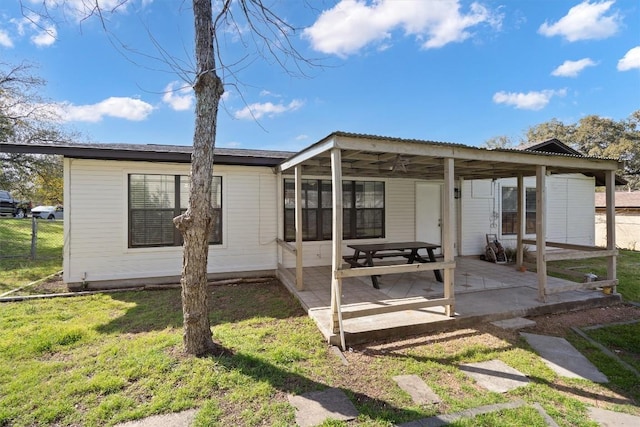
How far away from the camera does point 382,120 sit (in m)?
14.4

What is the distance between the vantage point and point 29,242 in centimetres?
1152

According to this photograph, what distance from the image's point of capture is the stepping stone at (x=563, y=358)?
2976mm

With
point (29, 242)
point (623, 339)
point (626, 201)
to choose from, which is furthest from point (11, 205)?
point (626, 201)

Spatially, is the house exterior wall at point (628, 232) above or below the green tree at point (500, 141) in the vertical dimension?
below

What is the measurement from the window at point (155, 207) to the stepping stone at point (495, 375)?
506 centimetres

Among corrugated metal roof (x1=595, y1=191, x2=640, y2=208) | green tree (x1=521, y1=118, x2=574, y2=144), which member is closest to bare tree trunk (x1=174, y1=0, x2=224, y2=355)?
corrugated metal roof (x1=595, y1=191, x2=640, y2=208)

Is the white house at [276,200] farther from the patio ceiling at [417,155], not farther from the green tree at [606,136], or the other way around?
the green tree at [606,136]

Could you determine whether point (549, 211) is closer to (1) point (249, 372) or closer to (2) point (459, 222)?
(2) point (459, 222)

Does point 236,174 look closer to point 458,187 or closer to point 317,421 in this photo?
point 317,421

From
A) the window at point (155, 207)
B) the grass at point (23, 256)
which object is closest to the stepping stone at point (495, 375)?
the window at point (155, 207)

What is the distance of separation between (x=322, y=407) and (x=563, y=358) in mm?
2804

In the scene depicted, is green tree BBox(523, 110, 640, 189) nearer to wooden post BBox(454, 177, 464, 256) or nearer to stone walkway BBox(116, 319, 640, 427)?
wooden post BBox(454, 177, 464, 256)

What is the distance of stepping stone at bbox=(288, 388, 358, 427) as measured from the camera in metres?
2.27

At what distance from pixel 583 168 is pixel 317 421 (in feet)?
19.7
